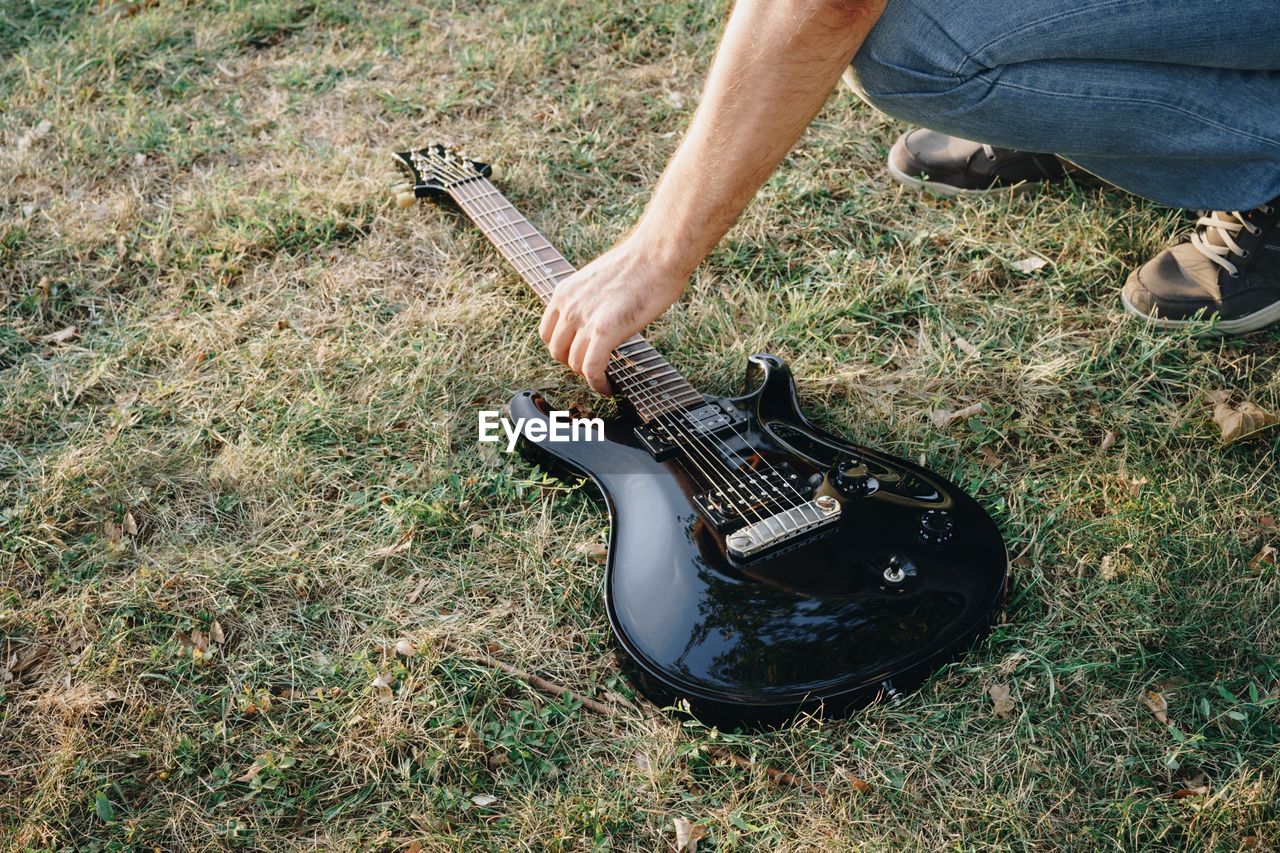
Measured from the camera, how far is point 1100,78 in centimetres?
203

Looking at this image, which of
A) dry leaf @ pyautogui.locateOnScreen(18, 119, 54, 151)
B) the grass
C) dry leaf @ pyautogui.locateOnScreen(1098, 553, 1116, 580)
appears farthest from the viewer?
dry leaf @ pyautogui.locateOnScreen(18, 119, 54, 151)

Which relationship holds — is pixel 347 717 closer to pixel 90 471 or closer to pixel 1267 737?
pixel 90 471

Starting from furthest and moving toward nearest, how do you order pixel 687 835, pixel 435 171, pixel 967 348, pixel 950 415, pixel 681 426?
1. pixel 435 171
2. pixel 967 348
3. pixel 950 415
4. pixel 681 426
5. pixel 687 835

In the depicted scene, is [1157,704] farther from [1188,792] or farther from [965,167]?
[965,167]

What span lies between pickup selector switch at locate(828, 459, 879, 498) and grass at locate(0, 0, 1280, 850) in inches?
15.7

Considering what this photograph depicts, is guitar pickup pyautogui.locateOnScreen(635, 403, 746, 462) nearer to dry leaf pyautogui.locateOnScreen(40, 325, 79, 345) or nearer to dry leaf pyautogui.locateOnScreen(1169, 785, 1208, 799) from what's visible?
dry leaf pyautogui.locateOnScreen(1169, 785, 1208, 799)

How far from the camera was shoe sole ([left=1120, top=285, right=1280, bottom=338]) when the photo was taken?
7.83ft

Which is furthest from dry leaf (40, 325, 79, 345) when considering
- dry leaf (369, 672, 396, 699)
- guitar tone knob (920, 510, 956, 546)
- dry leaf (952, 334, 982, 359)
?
dry leaf (952, 334, 982, 359)

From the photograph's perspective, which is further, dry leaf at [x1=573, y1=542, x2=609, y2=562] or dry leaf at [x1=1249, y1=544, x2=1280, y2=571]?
dry leaf at [x1=573, y1=542, x2=609, y2=562]

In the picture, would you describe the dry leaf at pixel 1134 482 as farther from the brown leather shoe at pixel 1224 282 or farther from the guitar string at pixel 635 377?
the guitar string at pixel 635 377

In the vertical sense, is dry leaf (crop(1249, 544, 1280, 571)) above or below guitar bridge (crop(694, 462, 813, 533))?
above

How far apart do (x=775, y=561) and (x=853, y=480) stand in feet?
0.84

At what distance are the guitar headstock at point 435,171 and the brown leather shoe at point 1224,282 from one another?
2.06 meters

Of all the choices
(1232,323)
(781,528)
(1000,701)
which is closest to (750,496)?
(781,528)
